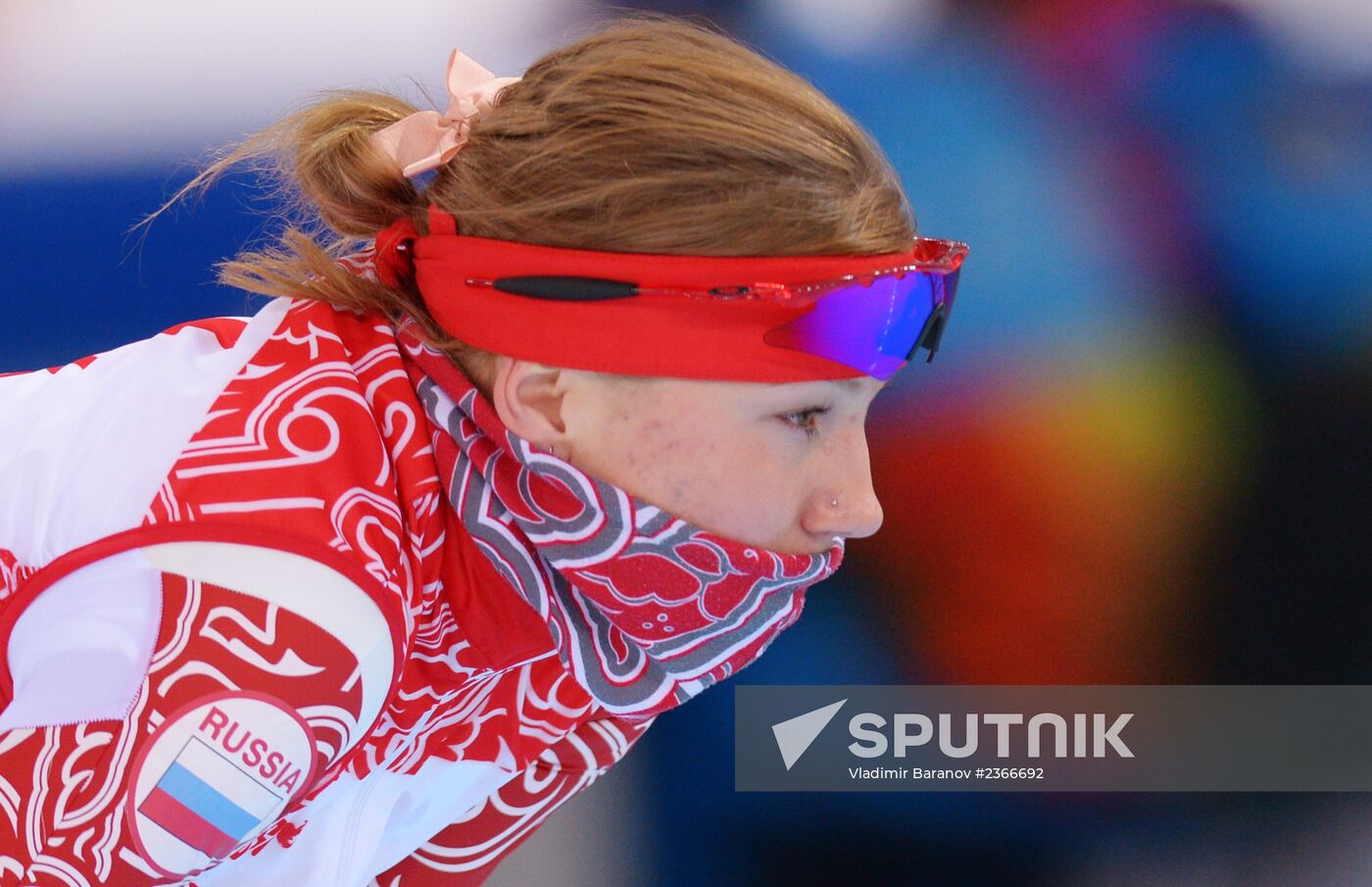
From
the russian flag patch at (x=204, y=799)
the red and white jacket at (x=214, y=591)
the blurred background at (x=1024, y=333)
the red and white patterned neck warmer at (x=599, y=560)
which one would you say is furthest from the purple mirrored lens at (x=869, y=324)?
the blurred background at (x=1024, y=333)

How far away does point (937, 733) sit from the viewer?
1.29 meters

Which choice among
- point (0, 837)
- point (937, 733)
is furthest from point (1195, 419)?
point (0, 837)

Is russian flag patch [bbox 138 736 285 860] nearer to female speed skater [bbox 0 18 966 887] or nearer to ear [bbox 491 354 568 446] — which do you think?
female speed skater [bbox 0 18 966 887]

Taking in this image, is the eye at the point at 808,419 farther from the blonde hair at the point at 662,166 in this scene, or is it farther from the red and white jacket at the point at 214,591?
the red and white jacket at the point at 214,591

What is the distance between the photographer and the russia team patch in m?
0.65

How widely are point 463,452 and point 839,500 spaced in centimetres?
21

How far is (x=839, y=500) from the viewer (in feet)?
2.49

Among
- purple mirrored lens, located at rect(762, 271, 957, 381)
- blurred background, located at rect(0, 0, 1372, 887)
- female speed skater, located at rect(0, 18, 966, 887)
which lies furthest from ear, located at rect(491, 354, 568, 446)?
blurred background, located at rect(0, 0, 1372, 887)

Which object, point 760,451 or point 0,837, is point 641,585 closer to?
point 760,451

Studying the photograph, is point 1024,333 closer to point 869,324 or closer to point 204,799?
point 869,324

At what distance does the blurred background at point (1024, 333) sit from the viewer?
1.21 meters

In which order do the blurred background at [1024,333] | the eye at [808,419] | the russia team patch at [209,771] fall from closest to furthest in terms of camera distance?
the russia team patch at [209,771] → the eye at [808,419] → the blurred background at [1024,333]

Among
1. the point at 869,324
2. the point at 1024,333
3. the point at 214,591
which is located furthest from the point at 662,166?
the point at 1024,333

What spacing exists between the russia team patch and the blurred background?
2.22 feet
